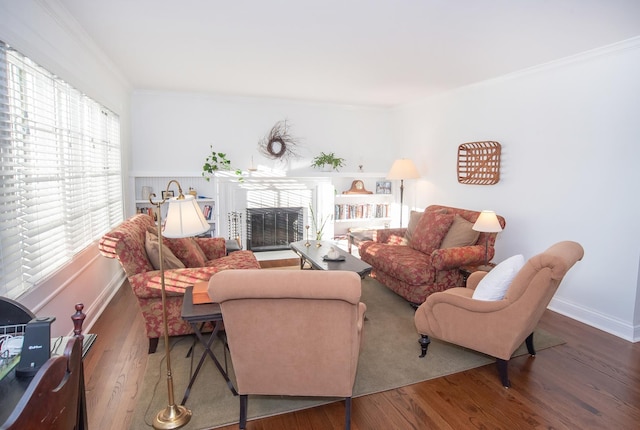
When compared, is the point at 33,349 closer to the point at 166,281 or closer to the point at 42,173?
the point at 166,281

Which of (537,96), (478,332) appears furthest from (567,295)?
(537,96)

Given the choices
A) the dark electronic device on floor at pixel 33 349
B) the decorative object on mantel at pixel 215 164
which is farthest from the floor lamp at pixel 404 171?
the dark electronic device on floor at pixel 33 349

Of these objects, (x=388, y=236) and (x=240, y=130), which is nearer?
(x=388, y=236)

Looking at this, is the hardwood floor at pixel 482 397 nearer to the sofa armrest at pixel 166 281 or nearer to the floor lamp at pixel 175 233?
the floor lamp at pixel 175 233

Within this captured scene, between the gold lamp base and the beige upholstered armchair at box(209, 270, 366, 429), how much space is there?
0.34 metres

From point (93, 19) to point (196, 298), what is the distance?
2352mm

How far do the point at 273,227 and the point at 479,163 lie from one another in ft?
10.9

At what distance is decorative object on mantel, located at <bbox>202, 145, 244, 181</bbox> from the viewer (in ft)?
18.3

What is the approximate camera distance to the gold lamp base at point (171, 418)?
2014 mm

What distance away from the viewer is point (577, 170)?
354cm

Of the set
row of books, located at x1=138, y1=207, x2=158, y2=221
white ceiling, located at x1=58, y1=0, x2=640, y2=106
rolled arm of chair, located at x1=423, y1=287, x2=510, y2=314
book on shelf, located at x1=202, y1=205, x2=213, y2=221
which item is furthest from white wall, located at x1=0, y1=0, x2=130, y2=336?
rolled arm of chair, located at x1=423, y1=287, x2=510, y2=314

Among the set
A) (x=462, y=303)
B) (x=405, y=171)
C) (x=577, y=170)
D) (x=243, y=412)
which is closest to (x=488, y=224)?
(x=577, y=170)

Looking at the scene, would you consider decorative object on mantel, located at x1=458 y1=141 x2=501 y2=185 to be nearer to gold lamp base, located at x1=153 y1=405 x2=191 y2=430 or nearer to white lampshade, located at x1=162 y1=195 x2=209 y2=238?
white lampshade, located at x1=162 y1=195 x2=209 y2=238

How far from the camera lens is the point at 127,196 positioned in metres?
5.09
